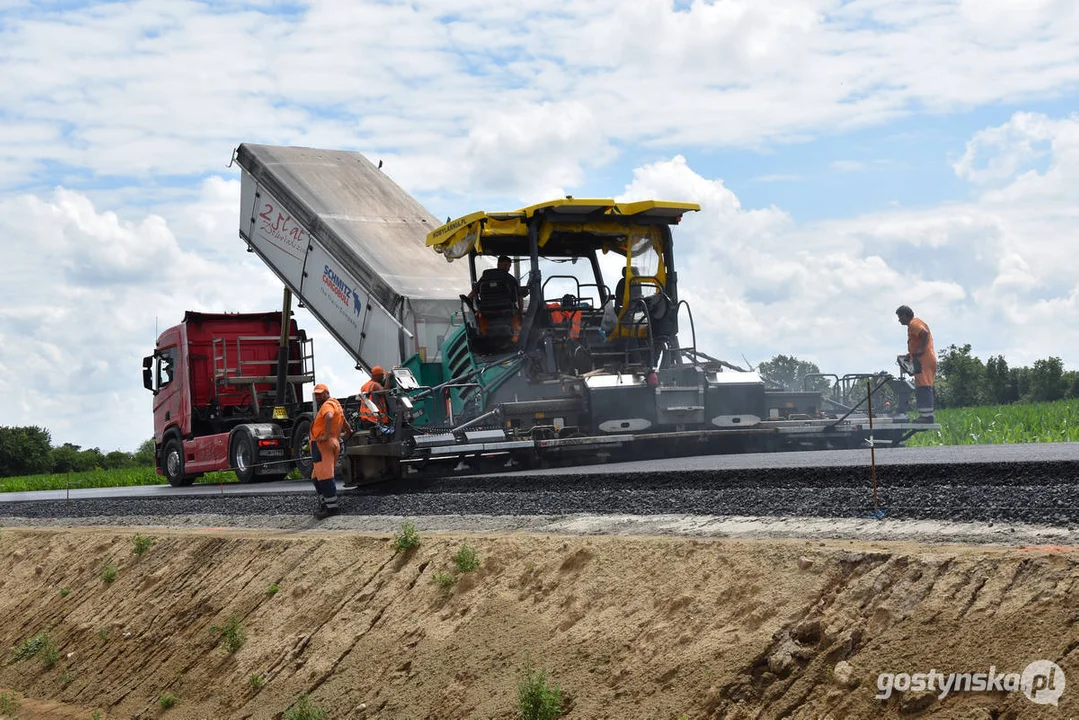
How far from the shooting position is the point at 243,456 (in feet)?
60.6

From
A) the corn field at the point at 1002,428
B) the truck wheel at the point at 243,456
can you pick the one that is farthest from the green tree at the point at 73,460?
the truck wheel at the point at 243,456

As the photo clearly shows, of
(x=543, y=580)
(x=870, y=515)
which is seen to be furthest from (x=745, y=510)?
(x=543, y=580)

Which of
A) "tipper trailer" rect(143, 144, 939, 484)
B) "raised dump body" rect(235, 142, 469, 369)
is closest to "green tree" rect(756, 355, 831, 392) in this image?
"tipper trailer" rect(143, 144, 939, 484)

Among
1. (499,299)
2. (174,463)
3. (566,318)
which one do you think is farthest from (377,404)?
(174,463)

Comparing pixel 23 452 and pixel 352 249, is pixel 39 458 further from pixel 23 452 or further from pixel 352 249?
pixel 352 249

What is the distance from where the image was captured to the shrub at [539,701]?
551 cm

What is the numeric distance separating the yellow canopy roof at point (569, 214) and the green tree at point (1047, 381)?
20.2 metres

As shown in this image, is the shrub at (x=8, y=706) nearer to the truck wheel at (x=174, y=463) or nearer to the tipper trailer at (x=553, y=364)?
the tipper trailer at (x=553, y=364)

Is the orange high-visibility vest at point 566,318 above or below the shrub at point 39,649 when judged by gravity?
above

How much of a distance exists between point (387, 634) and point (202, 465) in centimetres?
1323

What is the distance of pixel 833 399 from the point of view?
1486 centimetres

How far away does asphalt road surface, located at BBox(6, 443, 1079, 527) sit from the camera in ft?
22.2

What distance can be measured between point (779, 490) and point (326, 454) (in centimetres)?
467

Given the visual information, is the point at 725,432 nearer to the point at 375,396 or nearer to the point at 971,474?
the point at 375,396
